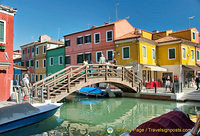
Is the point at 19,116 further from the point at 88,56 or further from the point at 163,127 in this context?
the point at 88,56

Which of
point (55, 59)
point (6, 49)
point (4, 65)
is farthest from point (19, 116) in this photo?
point (55, 59)

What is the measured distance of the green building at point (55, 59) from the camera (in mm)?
27250

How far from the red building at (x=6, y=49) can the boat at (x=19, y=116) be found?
13.8 ft

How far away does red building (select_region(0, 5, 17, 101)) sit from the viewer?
10.9 metres

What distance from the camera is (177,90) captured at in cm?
1452

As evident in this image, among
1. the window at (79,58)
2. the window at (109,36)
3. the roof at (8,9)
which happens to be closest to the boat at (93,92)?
the window at (79,58)

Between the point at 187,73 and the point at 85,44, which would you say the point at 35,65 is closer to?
the point at 85,44

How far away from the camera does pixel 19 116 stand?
22.9 feet

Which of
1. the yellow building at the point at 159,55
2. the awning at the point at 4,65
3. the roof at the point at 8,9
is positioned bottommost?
the awning at the point at 4,65

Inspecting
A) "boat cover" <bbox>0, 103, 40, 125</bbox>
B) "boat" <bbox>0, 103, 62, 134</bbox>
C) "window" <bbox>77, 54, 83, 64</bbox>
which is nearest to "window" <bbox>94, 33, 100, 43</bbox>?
"window" <bbox>77, 54, 83, 64</bbox>

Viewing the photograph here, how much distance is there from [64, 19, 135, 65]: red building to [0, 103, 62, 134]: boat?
1438cm

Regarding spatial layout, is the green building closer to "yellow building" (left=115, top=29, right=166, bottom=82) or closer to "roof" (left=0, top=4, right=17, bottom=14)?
"yellow building" (left=115, top=29, right=166, bottom=82)

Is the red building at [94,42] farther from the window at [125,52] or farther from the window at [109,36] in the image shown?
the window at [125,52]

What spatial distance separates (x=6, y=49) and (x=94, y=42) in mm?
13182
